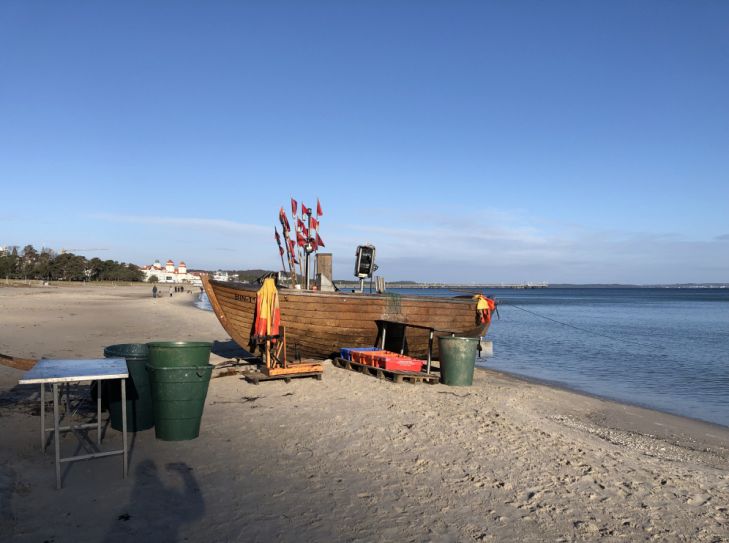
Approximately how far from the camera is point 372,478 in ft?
15.8

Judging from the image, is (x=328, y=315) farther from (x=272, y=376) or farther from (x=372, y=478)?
(x=372, y=478)

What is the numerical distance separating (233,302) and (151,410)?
16.9ft

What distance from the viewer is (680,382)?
44.4ft

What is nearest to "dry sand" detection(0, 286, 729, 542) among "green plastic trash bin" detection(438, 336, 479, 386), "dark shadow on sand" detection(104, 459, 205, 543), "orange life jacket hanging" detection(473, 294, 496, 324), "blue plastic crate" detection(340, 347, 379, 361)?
"dark shadow on sand" detection(104, 459, 205, 543)

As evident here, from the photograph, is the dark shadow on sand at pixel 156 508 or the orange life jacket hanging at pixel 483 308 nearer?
the dark shadow on sand at pixel 156 508

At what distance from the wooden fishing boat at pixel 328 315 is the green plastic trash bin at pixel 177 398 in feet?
16.5

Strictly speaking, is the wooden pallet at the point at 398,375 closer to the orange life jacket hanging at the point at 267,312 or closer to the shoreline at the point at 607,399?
the orange life jacket hanging at the point at 267,312

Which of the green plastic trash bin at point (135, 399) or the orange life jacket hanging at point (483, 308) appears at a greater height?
the orange life jacket hanging at point (483, 308)

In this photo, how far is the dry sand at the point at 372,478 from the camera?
149 inches

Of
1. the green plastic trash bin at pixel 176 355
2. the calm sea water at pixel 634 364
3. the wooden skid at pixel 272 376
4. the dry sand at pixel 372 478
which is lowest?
the calm sea water at pixel 634 364

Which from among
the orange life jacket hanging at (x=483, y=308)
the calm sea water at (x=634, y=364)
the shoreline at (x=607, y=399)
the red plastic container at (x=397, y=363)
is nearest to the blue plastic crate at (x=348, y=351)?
the red plastic container at (x=397, y=363)

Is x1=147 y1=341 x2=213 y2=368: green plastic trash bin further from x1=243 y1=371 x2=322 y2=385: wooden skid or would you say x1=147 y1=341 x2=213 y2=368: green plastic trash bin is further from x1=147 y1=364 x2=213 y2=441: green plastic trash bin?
x1=243 y1=371 x2=322 y2=385: wooden skid

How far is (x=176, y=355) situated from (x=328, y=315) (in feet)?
18.8

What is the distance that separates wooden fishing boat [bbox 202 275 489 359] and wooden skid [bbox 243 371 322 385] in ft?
5.51
